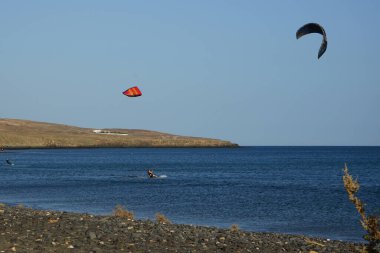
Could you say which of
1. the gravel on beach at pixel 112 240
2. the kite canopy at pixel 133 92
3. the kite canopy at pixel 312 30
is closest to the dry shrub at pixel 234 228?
the gravel on beach at pixel 112 240

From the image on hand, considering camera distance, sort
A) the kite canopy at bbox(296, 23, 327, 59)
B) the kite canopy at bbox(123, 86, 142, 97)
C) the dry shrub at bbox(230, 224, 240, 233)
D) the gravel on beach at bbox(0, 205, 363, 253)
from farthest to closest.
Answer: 1. the kite canopy at bbox(123, 86, 142, 97)
2. the dry shrub at bbox(230, 224, 240, 233)
3. the kite canopy at bbox(296, 23, 327, 59)
4. the gravel on beach at bbox(0, 205, 363, 253)

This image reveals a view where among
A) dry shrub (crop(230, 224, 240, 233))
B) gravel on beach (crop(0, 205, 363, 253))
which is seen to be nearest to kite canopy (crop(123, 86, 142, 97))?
dry shrub (crop(230, 224, 240, 233))

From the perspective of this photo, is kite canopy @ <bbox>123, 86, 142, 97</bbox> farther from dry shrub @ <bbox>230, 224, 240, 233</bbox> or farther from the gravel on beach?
the gravel on beach

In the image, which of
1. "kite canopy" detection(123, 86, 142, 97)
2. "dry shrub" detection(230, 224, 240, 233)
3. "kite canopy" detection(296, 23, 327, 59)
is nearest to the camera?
"kite canopy" detection(296, 23, 327, 59)

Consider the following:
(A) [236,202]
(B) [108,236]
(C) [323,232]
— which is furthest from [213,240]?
(A) [236,202]

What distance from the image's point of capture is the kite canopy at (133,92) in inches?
1385

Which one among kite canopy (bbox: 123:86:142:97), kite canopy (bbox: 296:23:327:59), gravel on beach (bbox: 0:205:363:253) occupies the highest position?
kite canopy (bbox: 123:86:142:97)

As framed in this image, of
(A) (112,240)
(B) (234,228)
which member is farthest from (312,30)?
(B) (234,228)

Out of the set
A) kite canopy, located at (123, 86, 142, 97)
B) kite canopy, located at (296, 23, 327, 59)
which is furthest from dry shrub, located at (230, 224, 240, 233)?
kite canopy, located at (123, 86, 142, 97)

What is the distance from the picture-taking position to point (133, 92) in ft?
118

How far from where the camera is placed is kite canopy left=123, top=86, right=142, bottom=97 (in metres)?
35.2

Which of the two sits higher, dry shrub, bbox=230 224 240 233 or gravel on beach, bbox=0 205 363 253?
gravel on beach, bbox=0 205 363 253

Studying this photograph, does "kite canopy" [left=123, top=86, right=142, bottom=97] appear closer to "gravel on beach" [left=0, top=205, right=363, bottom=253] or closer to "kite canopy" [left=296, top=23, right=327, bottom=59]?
"gravel on beach" [left=0, top=205, right=363, bottom=253]

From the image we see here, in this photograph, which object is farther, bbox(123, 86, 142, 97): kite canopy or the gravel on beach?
bbox(123, 86, 142, 97): kite canopy
